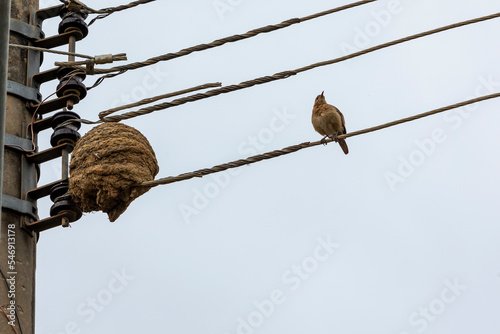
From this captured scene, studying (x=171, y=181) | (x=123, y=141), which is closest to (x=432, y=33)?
(x=171, y=181)

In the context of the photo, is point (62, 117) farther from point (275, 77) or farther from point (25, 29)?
point (275, 77)

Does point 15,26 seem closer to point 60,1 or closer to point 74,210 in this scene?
point 60,1

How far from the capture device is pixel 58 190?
25.3 feet

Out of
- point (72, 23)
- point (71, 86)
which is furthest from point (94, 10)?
point (71, 86)

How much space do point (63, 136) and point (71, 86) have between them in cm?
45

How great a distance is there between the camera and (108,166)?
848 cm

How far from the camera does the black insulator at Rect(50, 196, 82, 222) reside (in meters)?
7.61

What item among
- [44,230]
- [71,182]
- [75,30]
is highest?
[75,30]

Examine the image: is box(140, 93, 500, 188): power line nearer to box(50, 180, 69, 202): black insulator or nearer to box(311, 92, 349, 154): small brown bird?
box(50, 180, 69, 202): black insulator

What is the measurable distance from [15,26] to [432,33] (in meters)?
3.30

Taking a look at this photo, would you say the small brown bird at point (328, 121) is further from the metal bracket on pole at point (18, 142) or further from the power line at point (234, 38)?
the metal bracket on pole at point (18, 142)

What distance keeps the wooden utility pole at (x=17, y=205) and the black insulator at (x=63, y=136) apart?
350mm

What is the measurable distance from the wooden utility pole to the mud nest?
1.95 ft

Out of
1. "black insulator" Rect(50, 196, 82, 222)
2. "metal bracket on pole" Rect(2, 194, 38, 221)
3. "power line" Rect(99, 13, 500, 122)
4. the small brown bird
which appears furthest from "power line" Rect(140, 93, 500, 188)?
the small brown bird
